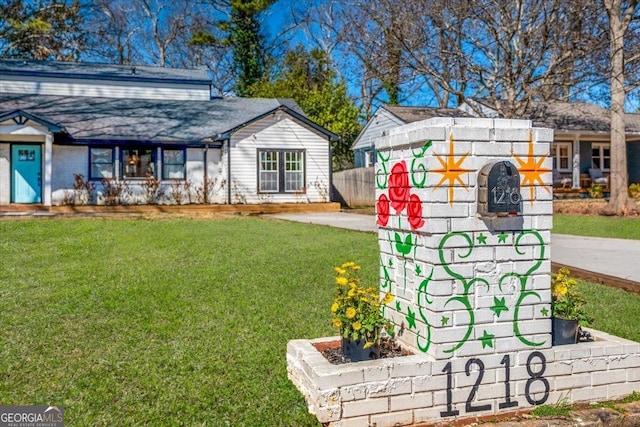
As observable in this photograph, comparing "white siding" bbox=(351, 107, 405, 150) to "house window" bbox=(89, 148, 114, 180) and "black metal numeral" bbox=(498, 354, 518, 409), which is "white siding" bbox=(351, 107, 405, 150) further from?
"black metal numeral" bbox=(498, 354, 518, 409)

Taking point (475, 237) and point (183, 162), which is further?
point (183, 162)

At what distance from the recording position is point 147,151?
2116 centimetres

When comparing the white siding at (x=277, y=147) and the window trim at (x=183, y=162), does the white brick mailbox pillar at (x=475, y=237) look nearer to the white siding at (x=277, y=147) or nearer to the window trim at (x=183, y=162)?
the white siding at (x=277, y=147)

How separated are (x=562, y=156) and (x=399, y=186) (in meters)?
26.2

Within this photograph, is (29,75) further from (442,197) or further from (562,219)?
(442,197)

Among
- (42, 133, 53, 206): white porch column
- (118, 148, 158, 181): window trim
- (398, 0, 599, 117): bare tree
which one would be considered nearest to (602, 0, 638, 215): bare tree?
(398, 0, 599, 117): bare tree

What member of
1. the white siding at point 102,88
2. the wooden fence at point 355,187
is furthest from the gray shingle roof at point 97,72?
the wooden fence at point 355,187

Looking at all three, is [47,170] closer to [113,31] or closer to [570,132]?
[570,132]

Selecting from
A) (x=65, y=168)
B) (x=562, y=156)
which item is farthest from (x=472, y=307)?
(x=562, y=156)

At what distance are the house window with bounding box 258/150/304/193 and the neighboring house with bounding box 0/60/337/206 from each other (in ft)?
0.13

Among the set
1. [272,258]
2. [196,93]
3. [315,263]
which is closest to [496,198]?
[315,263]

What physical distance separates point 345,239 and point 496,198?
7397mm

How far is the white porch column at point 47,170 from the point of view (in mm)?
19125

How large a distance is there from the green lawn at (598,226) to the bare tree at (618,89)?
1409mm
